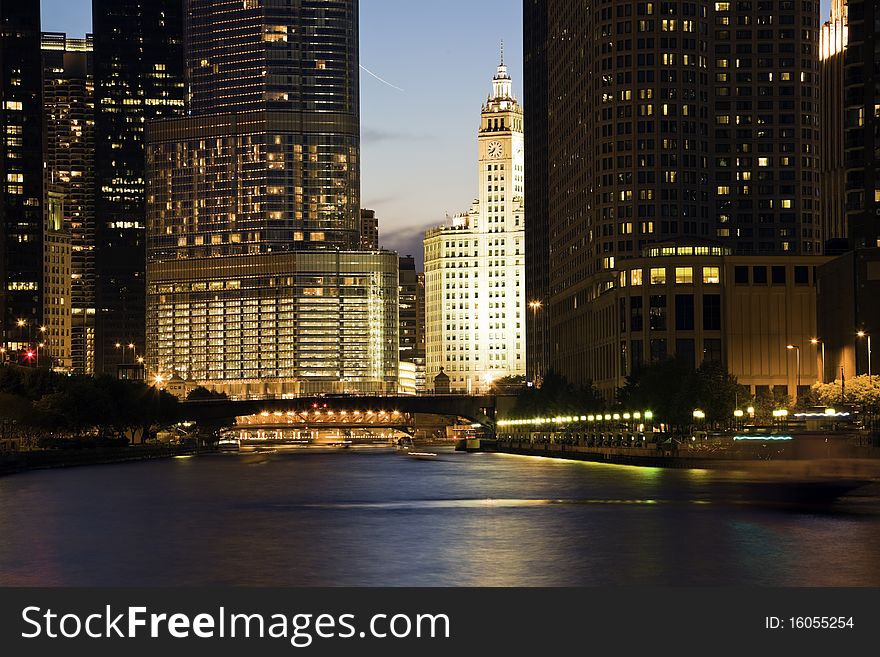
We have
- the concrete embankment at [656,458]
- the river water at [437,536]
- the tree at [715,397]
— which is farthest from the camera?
the tree at [715,397]

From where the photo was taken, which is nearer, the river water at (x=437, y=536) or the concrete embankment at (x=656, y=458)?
the river water at (x=437, y=536)

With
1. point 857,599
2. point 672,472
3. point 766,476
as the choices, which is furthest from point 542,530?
point 672,472

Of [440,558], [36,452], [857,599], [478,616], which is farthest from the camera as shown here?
[36,452]

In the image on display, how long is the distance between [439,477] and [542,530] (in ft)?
246

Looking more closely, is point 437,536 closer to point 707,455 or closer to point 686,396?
point 707,455

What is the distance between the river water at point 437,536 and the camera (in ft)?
211

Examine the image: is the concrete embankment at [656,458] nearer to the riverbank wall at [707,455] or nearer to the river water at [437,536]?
the riverbank wall at [707,455]

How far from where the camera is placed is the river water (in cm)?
6438

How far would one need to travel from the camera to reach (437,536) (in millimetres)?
81562

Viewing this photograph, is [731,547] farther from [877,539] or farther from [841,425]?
[841,425]

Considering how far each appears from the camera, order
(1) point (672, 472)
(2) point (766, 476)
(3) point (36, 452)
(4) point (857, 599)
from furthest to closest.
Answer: (3) point (36, 452) < (1) point (672, 472) < (2) point (766, 476) < (4) point (857, 599)

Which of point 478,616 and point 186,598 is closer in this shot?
point 478,616

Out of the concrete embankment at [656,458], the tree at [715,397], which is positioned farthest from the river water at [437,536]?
the tree at [715,397]

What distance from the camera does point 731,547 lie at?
73562 millimetres
